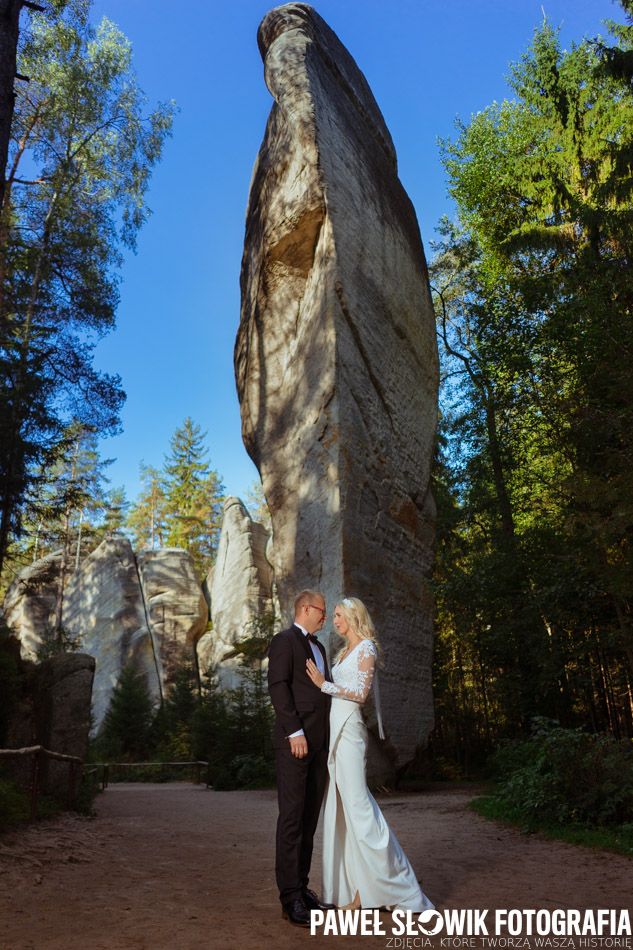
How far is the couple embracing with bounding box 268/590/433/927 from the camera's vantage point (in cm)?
376

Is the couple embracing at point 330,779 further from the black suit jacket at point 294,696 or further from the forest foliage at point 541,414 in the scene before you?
the forest foliage at point 541,414

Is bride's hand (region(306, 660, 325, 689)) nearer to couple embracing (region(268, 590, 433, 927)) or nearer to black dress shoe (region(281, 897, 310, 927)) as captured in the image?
couple embracing (region(268, 590, 433, 927))

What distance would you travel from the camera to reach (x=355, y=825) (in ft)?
12.6

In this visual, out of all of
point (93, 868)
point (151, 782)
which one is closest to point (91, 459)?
point (151, 782)

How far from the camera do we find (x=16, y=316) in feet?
56.4

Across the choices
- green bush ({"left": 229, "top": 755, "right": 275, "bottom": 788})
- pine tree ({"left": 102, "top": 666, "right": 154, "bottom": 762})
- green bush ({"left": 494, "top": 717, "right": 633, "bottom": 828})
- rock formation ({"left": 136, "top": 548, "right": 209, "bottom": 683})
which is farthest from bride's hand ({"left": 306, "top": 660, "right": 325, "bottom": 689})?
rock formation ({"left": 136, "top": 548, "right": 209, "bottom": 683})

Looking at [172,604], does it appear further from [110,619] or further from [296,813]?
[296,813]

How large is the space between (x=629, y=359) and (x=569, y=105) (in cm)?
1275

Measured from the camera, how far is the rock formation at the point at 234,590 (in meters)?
29.2

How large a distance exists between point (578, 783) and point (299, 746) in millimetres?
4568

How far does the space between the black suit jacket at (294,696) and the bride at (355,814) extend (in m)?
0.07

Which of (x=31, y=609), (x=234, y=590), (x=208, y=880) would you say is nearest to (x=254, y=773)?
(x=208, y=880)

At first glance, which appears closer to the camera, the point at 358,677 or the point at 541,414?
the point at 358,677

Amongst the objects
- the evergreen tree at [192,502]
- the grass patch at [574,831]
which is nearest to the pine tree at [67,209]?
the grass patch at [574,831]
